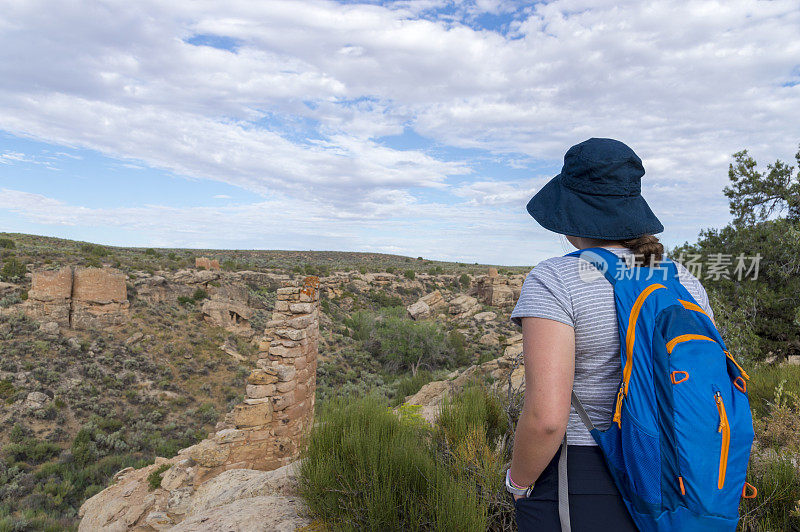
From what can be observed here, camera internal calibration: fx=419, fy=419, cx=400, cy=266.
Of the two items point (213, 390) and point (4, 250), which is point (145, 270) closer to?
point (4, 250)

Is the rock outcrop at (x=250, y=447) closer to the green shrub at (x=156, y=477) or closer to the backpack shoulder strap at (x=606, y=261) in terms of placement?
the green shrub at (x=156, y=477)

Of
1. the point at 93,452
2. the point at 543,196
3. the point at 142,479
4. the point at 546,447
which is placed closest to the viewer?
the point at 546,447

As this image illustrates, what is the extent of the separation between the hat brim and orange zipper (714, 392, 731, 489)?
1.94ft

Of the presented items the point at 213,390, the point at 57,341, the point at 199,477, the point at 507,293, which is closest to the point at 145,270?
the point at 57,341

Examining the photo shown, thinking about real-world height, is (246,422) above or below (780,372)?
below

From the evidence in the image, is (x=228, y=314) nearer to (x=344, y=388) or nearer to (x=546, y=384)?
(x=344, y=388)

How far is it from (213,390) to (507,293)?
804 inches

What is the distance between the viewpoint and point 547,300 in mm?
1400

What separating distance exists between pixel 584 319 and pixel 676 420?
1.24 feet

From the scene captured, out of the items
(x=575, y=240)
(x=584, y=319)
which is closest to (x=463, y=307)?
(x=575, y=240)

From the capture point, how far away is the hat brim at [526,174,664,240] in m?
1.51

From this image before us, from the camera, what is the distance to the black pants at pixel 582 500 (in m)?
1.40

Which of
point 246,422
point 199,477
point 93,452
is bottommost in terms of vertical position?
point 93,452

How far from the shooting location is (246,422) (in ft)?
21.6
